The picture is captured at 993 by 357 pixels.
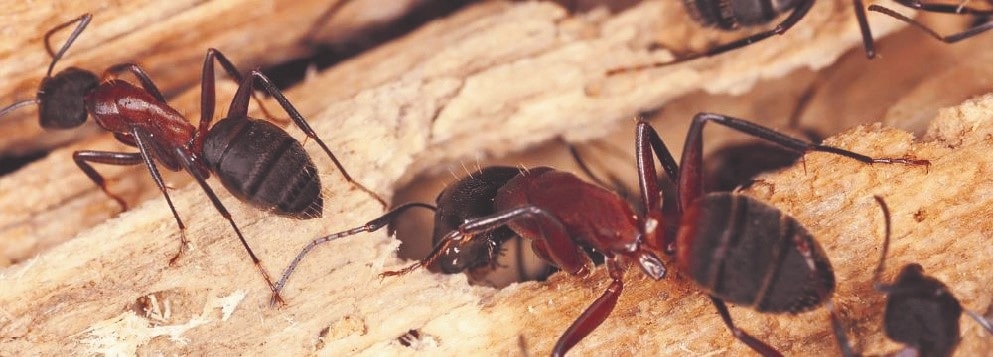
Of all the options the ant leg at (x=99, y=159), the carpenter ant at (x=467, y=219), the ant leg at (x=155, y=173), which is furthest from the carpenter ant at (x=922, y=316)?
the ant leg at (x=99, y=159)

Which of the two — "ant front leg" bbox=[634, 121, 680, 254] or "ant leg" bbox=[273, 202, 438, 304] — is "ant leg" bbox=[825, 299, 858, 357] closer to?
"ant front leg" bbox=[634, 121, 680, 254]

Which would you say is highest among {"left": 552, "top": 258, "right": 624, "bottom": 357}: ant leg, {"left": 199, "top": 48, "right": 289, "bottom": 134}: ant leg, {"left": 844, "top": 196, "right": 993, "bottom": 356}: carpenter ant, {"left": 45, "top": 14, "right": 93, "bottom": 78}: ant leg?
{"left": 45, "top": 14, "right": 93, "bottom": 78}: ant leg

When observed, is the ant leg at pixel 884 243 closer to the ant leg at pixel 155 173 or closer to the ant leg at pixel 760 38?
the ant leg at pixel 760 38

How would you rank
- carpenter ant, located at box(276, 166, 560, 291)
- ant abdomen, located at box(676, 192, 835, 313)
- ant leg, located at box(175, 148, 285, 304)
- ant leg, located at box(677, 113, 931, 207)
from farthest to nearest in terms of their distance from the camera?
carpenter ant, located at box(276, 166, 560, 291) < ant leg, located at box(175, 148, 285, 304) < ant leg, located at box(677, 113, 931, 207) < ant abdomen, located at box(676, 192, 835, 313)

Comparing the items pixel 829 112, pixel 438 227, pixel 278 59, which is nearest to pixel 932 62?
pixel 829 112

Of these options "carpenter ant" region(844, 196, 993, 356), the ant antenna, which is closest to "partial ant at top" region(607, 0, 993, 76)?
"carpenter ant" region(844, 196, 993, 356)

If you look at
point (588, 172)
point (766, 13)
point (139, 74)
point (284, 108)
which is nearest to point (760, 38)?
point (766, 13)
